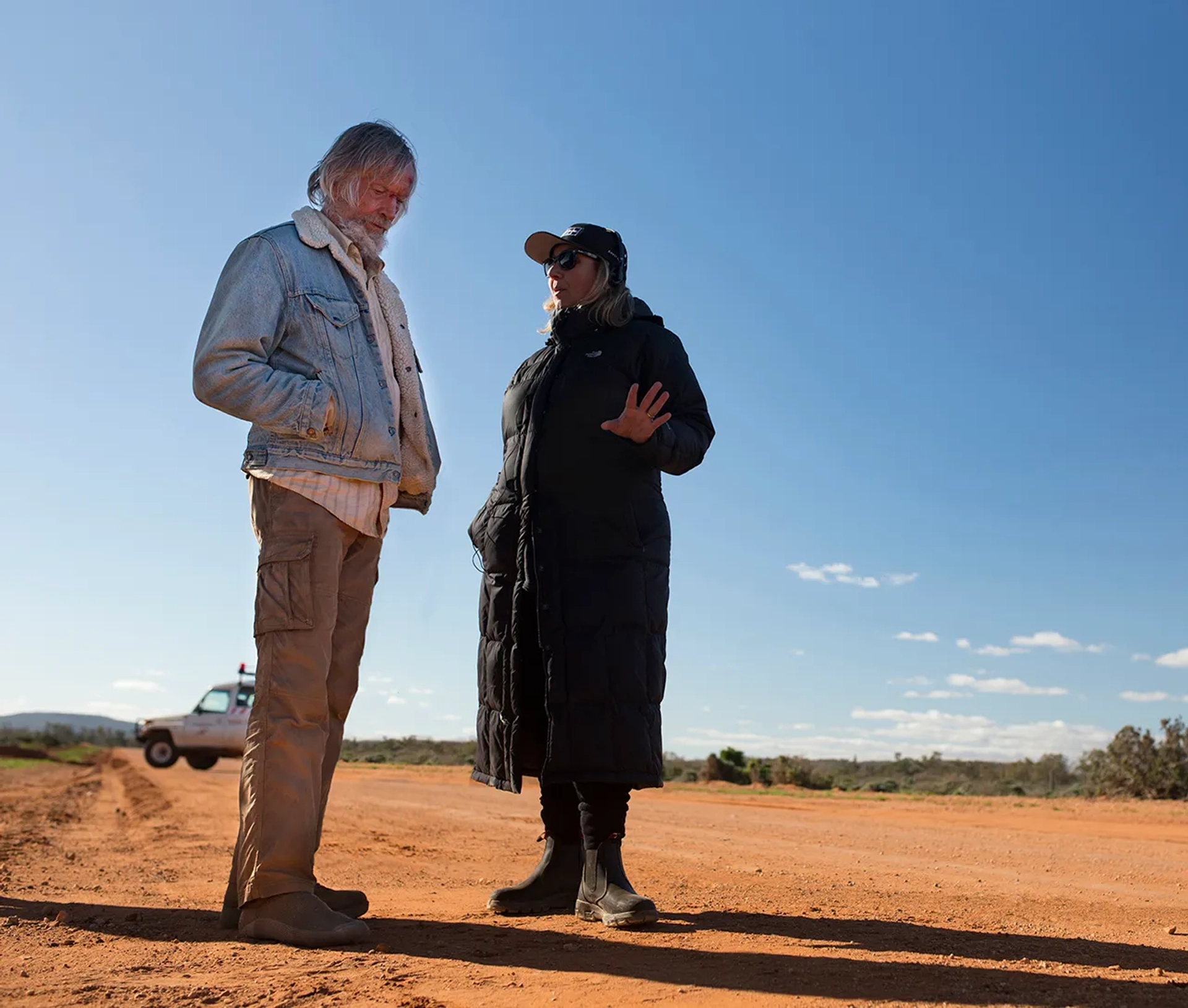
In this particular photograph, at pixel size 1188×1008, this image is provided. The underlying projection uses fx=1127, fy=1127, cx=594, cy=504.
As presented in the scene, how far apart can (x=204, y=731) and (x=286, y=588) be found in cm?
2366

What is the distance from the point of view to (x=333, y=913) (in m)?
3.43

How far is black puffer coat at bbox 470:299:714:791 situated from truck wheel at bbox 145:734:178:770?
24.1m

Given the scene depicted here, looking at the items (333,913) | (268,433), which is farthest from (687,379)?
(333,913)

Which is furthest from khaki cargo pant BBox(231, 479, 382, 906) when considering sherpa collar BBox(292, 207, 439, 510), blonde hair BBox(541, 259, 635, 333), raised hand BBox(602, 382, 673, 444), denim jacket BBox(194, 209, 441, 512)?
blonde hair BBox(541, 259, 635, 333)

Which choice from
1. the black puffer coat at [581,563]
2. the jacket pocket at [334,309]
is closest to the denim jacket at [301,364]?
the jacket pocket at [334,309]

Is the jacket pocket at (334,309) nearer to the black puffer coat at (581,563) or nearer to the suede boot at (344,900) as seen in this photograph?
the black puffer coat at (581,563)

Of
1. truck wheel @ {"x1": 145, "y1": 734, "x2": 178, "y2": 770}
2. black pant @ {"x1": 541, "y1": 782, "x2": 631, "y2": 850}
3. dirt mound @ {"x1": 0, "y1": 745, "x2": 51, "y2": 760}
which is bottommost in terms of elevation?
dirt mound @ {"x1": 0, "y1": 745, "x2": 51, "y2": 760}

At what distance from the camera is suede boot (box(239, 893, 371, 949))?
3.32m

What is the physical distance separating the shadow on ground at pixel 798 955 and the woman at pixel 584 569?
406 millimetres

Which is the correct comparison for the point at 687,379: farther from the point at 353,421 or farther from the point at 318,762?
the point at 318,762

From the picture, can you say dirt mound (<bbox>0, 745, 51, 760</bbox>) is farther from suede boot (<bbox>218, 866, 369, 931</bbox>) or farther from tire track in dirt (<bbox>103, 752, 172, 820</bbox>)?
suede boot (<bbox>218, 866, 369, 931</bbox>)

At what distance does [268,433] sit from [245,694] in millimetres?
23184

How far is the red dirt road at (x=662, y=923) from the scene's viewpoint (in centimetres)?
281

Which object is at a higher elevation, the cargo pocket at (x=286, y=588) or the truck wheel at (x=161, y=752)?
the cargo pocket at (x=286, y=588)
